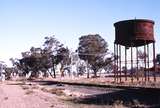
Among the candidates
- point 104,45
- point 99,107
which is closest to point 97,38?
point 104,45

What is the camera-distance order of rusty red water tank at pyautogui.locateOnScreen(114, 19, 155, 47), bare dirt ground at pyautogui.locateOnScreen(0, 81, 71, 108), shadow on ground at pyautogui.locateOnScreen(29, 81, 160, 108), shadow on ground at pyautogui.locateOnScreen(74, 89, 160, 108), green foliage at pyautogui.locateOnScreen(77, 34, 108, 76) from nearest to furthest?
shadow on ground at pyautogui.locateOnScreen(29, 81, 160, 108) < shadow on ground at pyautogui.locateOnScreen(74, 89, 160, 108) < bare dirt ground at pyautogui.locateOnScreen(0, 81, 71, 108) < rusty red water tank at pyautogui.locateOnScreen(114, 19, 155, 47) < green foliage at pyautogui.locateOnScreen(77, 34, 108, 76)

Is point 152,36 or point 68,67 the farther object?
point 68,67

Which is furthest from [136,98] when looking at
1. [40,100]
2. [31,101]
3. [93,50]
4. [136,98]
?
[93,50]

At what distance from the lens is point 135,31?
148ft

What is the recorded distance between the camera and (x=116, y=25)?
46812 millimetres

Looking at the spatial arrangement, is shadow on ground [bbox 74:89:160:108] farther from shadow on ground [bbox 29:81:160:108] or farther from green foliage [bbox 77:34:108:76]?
green foliage [bbox 77:34:108:76]

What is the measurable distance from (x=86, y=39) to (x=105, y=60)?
7.55 meters

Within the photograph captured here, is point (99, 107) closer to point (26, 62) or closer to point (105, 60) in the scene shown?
point (105, 60)

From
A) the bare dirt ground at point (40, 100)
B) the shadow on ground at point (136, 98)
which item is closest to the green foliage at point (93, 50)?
the bare dirt ground at point (40, 100)

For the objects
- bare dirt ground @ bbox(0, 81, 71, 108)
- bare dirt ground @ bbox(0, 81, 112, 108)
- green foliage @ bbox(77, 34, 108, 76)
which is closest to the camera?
bare dirt ground @ bbox(0, 81, 112, 108)

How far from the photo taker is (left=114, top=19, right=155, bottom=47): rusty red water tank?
45.1 meters

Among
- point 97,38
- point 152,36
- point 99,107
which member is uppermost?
point 97,38

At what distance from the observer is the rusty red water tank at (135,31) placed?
148 ft

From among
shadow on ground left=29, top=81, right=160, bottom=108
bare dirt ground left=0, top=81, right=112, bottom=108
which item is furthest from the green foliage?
shadow on ground left=29, top=81, right=160, bottom=108
